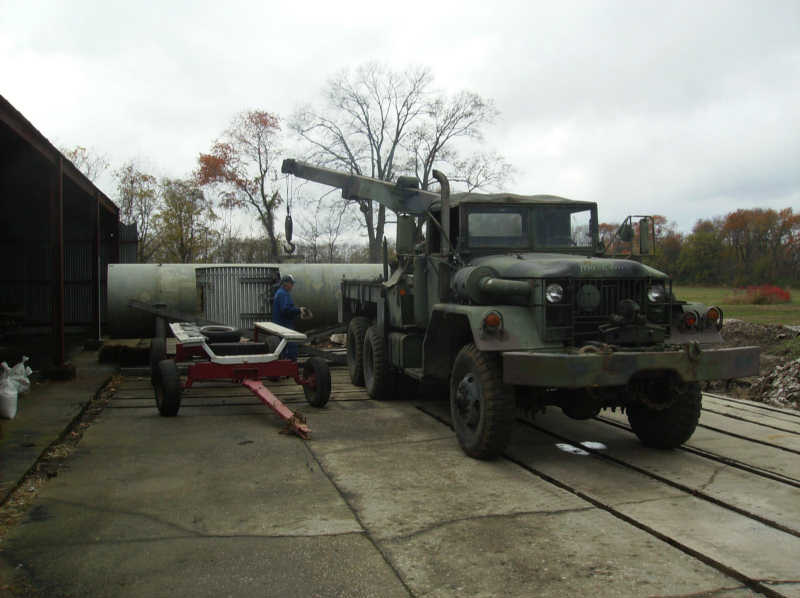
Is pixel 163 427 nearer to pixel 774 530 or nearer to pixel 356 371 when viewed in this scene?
pixel 356 371

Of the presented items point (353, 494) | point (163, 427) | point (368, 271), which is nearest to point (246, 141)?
point (368, 271)

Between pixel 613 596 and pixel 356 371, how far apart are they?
709 centimetres

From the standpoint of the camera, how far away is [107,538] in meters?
4.33

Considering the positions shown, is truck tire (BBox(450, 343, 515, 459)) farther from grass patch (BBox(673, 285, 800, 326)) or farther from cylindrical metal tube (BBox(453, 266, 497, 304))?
grass patch (BBox(673, 285, 800, 326))

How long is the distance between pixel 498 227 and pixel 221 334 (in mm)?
5017

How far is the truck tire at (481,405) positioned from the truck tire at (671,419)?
134 cm

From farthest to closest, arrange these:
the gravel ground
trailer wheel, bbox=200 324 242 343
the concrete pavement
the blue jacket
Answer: the blue jacket < trailer wheel, bbox=200 324 242 343 < the gravel ground < the concrete pavement

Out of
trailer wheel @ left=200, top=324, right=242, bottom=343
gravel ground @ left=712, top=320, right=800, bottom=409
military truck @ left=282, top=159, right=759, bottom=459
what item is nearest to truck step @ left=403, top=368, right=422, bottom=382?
military truck @ left=282, top=159, right=759, bottom=459

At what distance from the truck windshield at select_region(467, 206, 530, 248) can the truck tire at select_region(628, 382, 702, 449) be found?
6.98 feet

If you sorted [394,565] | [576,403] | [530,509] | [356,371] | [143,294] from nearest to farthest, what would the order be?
[394,565] < [530,509] < [576,403] < [356,371] < [143,294]

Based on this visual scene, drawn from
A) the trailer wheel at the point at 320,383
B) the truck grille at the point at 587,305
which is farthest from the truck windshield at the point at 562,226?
the trailer wheel at the point at 320,383

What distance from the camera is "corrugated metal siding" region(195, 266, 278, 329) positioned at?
14.3 m

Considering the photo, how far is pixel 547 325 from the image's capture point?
6.07 metres

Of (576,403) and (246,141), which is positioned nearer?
(576,403)
